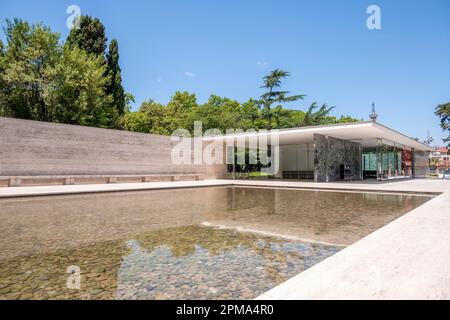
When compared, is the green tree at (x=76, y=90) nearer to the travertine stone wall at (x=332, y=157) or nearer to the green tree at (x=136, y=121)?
the green tree at (x=136, y=121)

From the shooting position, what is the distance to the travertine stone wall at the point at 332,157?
1623 cm

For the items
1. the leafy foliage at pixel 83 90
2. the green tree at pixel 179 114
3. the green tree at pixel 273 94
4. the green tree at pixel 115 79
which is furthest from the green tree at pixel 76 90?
the green tree at pixel 273 94

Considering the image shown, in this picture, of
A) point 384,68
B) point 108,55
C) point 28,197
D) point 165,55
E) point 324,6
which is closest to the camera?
point 28,197

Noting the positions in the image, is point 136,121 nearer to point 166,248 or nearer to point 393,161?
point 393,161

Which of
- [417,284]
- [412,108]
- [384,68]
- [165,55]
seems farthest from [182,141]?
[417,284]

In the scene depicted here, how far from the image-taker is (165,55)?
22.6 metres

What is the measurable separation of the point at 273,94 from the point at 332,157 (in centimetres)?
1180

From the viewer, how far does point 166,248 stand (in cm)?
368

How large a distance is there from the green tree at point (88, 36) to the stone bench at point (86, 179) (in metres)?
15.5

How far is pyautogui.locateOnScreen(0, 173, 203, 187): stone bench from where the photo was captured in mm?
11695

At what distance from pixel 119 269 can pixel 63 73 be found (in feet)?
69.2

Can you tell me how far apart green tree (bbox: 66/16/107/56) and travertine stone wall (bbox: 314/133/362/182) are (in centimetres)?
2128

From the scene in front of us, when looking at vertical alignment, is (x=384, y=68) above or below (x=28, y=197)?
above
